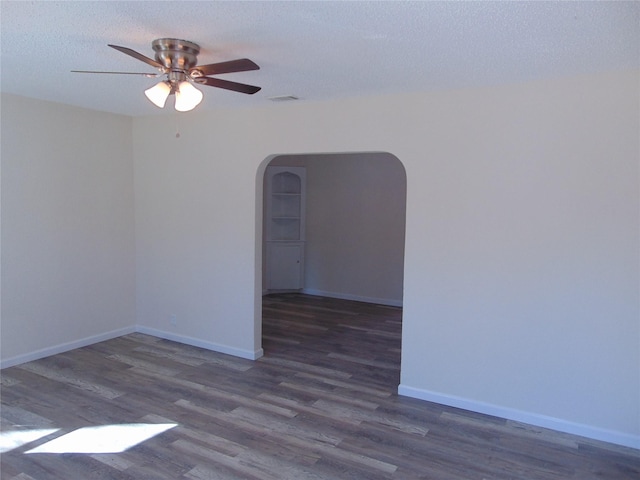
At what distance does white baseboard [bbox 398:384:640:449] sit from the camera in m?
3.01

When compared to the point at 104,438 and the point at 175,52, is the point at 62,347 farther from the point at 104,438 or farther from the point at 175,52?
the point at 175,52

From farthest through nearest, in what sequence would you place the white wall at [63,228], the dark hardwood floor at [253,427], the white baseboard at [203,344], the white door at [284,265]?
the white door at [284,265]
the white baseboard at [203,344]
the white wall at [63,228]
the dark hardwood floor at [253,427]

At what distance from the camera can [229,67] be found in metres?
2.34

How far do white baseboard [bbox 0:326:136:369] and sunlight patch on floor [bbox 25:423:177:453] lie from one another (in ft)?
5.19

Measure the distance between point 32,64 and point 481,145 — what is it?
3108 mm

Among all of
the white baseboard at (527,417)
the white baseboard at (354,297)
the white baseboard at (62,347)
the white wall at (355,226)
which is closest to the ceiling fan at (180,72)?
the white baseboard at (527,417)

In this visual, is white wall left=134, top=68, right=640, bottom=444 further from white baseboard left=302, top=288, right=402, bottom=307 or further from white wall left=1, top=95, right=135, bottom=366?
white baseboard left=302, top=288, right=402, bottom=307

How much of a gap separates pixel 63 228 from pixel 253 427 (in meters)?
2.80

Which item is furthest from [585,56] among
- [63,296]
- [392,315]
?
[63,296]

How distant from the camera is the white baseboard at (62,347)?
417 centimetres

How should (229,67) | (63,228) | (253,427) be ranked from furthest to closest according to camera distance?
(63,228) < (253,427) < (229,67)

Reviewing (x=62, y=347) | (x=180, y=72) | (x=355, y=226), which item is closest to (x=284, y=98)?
(x=180, y=72)

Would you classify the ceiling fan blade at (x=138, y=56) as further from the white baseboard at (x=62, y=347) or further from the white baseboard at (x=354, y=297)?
the white baseboard at (x=354, y=297)

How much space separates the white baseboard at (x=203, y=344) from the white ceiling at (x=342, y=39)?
100 inches
